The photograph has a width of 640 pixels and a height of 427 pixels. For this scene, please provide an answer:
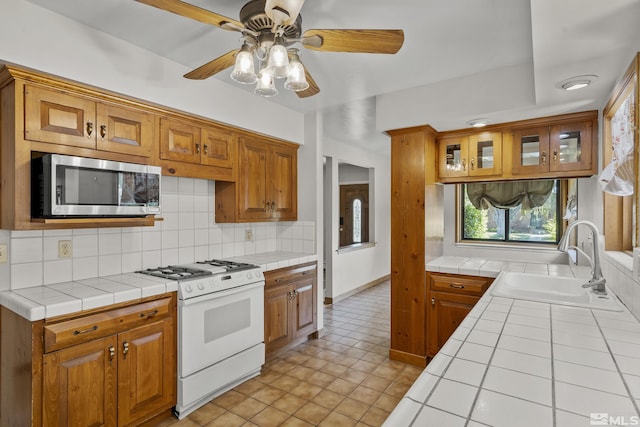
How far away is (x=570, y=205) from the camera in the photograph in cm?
332

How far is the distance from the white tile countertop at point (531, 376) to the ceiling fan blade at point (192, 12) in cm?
154

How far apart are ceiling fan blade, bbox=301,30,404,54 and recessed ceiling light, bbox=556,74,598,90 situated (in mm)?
1114

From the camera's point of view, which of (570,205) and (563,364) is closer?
(563,364)

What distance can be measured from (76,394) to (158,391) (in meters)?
0.47

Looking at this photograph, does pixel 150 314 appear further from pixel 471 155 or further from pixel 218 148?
pixel 471 155

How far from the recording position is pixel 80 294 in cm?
184

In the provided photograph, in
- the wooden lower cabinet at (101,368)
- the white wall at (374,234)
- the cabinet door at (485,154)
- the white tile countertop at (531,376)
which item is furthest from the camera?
the white wall at (374,234)

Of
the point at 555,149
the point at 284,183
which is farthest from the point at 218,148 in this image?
the point at 555,149

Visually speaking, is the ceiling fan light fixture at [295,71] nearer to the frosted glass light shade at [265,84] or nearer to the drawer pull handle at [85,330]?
the frosted glass light shade at [265,84]

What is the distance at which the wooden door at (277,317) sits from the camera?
2936 mm

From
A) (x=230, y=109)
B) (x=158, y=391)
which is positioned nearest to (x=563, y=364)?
(x=158, y=391)

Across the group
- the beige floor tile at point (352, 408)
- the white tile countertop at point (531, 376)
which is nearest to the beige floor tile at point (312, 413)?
the beige floor tile at point (352, 408)

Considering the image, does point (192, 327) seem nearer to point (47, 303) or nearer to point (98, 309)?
point (98, 309)

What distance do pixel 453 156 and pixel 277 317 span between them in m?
2.19
